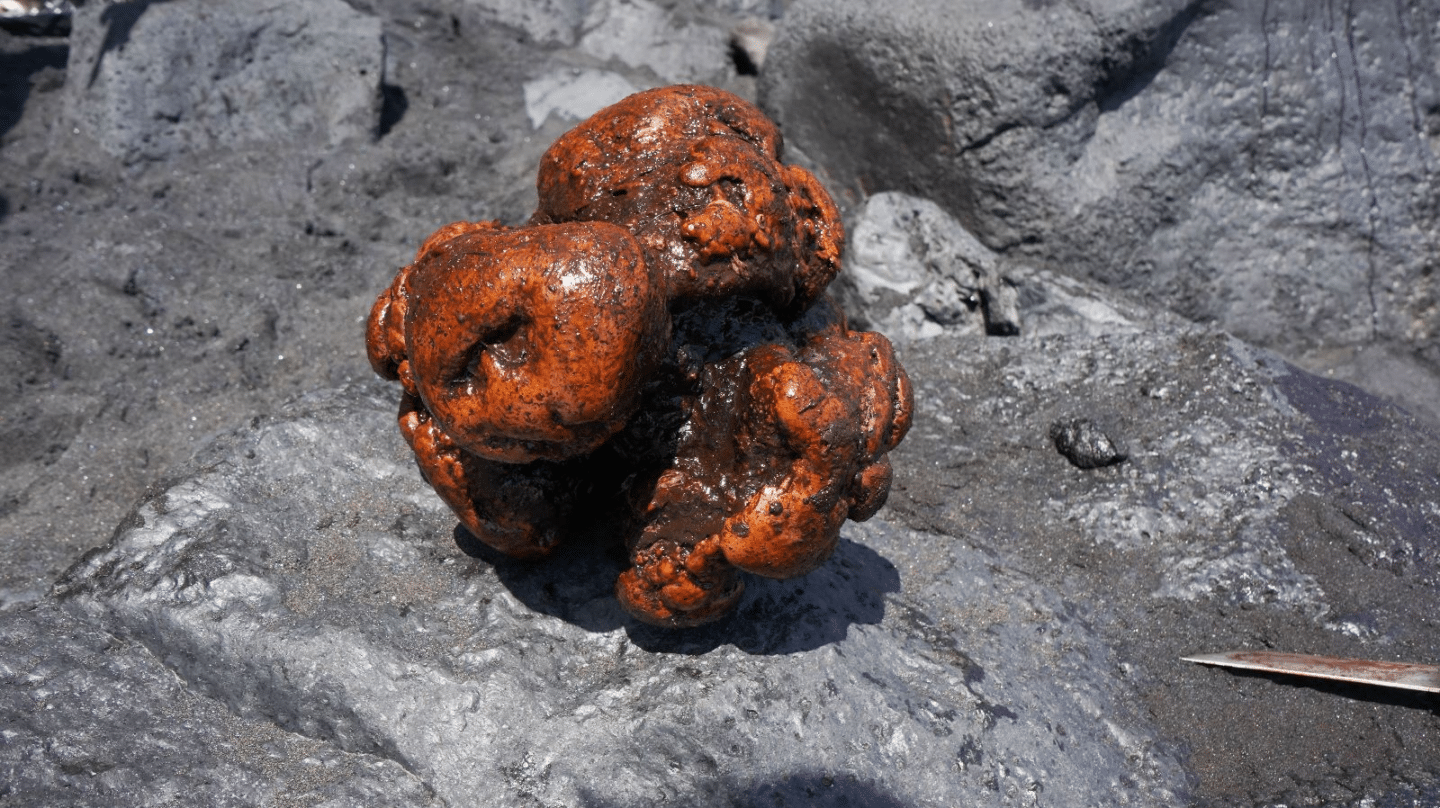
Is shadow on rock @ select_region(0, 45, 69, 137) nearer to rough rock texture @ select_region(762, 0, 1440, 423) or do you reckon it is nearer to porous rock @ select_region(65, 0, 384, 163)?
porous rock @ select_region(65, 0, 384, 163)

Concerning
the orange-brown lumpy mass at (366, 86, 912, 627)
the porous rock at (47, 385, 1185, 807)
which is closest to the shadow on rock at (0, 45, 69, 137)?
the porous rock at (47, 385, 1185, 807)

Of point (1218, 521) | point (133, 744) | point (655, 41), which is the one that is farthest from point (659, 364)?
point (655, 41)

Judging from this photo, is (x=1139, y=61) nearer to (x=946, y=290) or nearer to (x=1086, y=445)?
(x=946, y=290)

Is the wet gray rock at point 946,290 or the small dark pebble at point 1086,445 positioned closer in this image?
the small dark pebble at point 1086,445

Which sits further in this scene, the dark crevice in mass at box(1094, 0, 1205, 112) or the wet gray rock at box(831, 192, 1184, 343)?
the dark crevice in mass at box(1094, 0, 1205, 112)

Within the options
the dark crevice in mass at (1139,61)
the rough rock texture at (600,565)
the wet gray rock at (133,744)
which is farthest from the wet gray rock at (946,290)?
the wet gray rock at (133,744)

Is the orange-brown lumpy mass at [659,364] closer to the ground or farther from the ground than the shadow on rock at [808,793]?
farther from the ground

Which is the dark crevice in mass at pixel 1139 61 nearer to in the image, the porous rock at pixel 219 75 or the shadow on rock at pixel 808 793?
the porous rock at pixel 219 75
